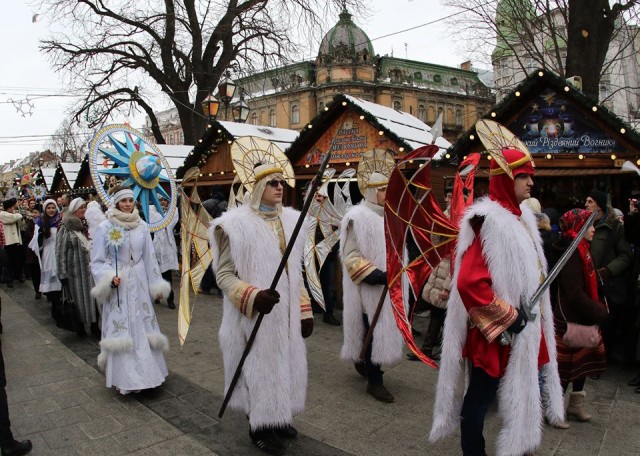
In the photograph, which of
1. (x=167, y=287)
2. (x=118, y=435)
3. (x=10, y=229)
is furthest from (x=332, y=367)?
(x=10, y=229)

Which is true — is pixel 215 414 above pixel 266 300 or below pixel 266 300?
below

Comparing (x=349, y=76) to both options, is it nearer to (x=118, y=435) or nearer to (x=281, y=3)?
(x=281, y=3)

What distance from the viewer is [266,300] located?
3.06 m

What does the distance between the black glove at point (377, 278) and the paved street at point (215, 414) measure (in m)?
1.09

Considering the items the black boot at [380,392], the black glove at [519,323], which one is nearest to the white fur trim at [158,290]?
the black boot at [380,392]

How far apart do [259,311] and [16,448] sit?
2.07m

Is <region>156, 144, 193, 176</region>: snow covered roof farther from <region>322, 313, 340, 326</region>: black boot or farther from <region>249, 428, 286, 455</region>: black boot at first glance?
<region>249, 428, 286, 455</region>: black boot

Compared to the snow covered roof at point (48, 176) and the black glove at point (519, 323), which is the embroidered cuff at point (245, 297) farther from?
the snow covered roof at point (48, 176)

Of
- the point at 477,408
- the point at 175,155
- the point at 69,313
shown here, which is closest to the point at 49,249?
the point at 69,313

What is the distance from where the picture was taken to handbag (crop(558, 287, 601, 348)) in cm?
370

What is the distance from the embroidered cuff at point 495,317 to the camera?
2570 millimetres

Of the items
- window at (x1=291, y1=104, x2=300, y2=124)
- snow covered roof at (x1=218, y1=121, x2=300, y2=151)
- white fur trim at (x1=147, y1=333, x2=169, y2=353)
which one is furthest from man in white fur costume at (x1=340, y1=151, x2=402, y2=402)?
window at (x1=291, y1=104, x2=300, y2=124)

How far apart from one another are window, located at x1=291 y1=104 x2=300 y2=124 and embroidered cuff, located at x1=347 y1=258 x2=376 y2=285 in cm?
5283

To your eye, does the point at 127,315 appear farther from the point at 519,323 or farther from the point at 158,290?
the point at 519,323
